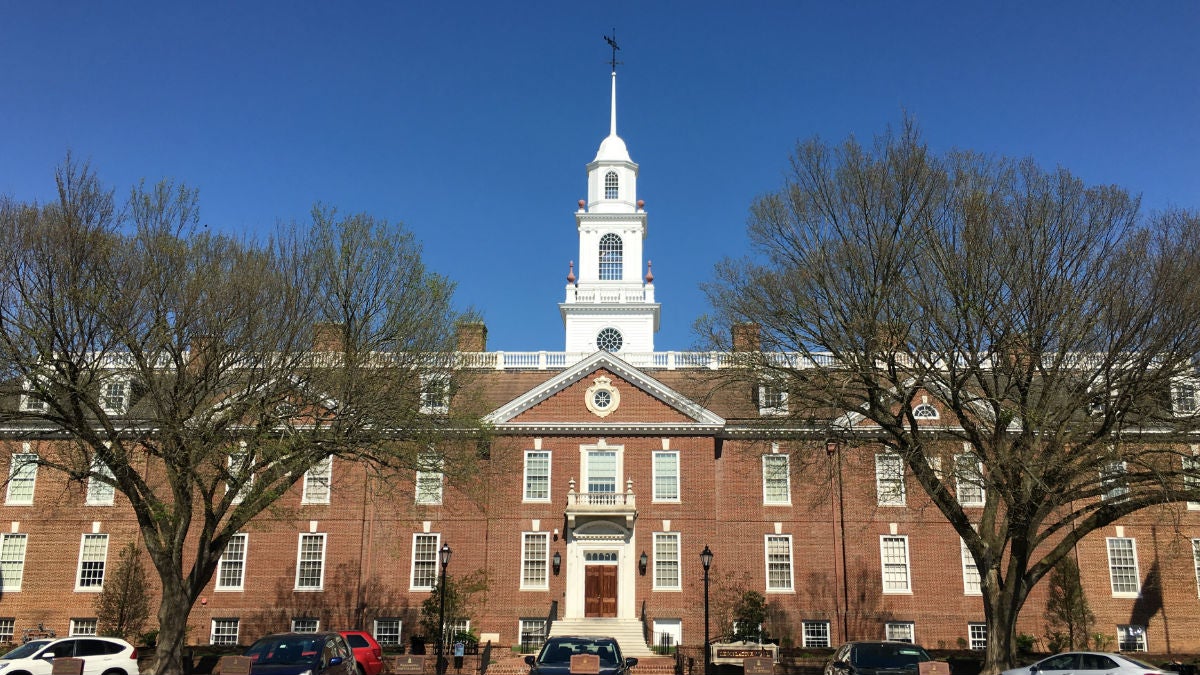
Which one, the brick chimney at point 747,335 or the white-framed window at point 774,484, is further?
the white-framed window at point 774,484

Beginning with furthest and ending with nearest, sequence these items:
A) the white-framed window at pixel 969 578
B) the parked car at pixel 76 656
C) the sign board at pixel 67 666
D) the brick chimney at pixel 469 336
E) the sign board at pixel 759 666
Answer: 1. the white-framed window at pixel 969 578
2. the brick chimney at pixel 469 336
3. the sign board at pixel 759 666
4. the parked car at pixel 76 656
5. the sign board at pixel 67 666

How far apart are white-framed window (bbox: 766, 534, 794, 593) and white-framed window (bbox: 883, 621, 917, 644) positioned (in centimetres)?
360

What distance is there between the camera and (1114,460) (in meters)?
22.1

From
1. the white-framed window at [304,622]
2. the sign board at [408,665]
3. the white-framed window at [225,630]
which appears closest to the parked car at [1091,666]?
the sign board at [408,665]

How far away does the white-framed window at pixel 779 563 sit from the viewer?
37031mm

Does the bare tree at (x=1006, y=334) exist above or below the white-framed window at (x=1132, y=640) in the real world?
above

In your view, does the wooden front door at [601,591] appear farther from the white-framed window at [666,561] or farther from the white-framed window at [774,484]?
the white-framed window at [774,484]

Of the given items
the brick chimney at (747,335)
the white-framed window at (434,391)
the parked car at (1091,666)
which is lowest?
the parked car at (1091,666)

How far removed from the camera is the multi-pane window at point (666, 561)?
119 feet

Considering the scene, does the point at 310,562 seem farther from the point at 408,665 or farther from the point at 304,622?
the point at 408,665

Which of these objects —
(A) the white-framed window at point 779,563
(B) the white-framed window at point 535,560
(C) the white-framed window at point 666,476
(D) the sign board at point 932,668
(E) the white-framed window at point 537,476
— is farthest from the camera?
(E) the white-framed window at point 537,476

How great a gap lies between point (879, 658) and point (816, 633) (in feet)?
54.8

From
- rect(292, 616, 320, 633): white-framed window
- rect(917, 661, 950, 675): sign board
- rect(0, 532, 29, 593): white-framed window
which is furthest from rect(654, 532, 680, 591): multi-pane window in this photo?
rect(0, 532, 29, 593): white-framed window

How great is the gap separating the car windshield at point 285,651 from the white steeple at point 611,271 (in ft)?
99.0
